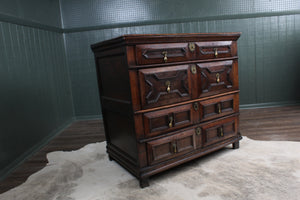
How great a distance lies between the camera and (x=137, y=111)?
6.44 ft

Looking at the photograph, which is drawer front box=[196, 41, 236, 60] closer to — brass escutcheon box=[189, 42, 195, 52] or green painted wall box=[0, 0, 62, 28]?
brass escutcheon box=[189, 42, 195, 52]

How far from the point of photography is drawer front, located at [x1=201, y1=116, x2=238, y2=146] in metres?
2.41

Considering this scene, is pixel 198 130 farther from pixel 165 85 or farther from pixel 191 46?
pixel 191 46

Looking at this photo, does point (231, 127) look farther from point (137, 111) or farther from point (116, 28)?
point (116, 28)

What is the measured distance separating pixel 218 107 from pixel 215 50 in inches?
23.8

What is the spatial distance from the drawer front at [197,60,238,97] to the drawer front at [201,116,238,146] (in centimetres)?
34

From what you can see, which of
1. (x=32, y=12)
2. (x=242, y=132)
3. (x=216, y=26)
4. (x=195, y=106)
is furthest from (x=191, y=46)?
(x=32, y=12)

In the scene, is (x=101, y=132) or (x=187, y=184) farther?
(x=101, y=132)

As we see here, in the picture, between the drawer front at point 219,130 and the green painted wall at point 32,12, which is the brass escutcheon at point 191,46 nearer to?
the drawer front at point 219,130

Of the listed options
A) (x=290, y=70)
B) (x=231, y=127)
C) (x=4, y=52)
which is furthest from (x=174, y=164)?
(x=290, y=70)

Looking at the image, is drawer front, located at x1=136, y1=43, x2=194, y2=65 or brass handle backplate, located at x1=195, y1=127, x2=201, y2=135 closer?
drawer front, located at x1=136, y1=43, x2=194, y2=65

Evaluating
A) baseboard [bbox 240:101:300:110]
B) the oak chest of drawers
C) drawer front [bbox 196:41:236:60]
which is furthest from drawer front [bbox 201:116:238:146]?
baseboard [bbox 240:101:300:110]

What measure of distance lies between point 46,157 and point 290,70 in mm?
4491

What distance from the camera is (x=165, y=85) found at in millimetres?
2084
